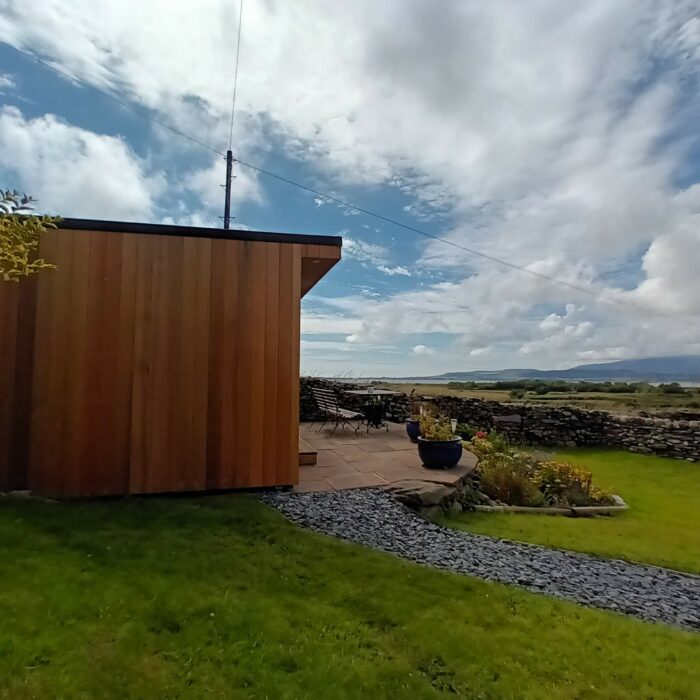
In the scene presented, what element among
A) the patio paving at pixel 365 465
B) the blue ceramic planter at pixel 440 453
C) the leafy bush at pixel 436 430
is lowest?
the patio paving at pixel 365 465

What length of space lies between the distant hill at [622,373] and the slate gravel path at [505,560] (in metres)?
14.5

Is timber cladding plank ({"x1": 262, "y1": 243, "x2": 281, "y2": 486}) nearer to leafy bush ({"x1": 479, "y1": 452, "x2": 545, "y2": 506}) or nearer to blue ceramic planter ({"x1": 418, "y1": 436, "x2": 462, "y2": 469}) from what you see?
blue ceramic planter ({"x1": 418, "y1": 436, "x2": 462, "y2": 469})

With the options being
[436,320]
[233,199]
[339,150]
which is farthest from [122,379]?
[436,320]

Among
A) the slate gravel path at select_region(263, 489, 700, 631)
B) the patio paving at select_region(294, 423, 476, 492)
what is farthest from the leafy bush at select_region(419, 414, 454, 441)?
the slate gravel path at select_region(263, 489, 700, 631)

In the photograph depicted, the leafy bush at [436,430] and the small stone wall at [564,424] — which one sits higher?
the leafy bush at [436,430]

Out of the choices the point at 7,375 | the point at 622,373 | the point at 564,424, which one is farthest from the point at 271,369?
the point at 622,373

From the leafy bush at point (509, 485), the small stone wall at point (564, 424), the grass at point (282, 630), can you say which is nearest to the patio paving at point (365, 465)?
the leafy bush at point (509, 485)

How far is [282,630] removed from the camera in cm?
251

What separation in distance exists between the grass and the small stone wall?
28.0 feet

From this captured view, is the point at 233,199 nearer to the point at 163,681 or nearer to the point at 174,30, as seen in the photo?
the point at 174,30

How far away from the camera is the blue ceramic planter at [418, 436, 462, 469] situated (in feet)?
20.6

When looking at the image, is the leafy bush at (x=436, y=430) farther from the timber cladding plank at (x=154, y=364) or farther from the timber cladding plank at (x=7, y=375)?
the timber cladding plank at (x=7, y=375)

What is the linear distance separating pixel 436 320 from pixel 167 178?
12165 mm

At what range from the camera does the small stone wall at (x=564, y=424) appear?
10898mm
